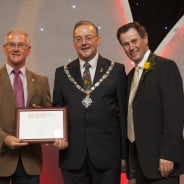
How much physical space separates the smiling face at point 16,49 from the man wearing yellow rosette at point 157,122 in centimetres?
90

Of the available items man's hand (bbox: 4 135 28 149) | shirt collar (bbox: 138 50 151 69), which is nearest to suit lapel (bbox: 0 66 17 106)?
man's hand (bbox: 4 135 28 149)

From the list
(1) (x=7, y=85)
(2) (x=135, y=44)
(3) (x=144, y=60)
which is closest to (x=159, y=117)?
(3) (x=144, y=60)

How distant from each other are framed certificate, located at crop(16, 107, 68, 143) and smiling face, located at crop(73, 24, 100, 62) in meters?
0.44

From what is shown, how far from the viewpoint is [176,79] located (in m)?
2.18

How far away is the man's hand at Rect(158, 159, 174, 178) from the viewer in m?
Result: 2.12

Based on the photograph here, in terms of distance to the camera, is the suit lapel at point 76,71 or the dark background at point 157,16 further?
the dark background at point 157,16

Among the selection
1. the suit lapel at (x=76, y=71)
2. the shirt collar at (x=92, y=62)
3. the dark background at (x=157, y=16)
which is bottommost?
the suit lapel at (x=76, y=71)

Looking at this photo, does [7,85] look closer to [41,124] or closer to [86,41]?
[41,124]

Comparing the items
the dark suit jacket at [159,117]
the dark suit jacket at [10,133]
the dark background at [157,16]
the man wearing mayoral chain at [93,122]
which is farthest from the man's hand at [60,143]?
the dark background at [157,16]

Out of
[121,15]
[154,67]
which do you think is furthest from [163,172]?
[121,15]

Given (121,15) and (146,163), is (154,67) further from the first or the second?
(121,15)

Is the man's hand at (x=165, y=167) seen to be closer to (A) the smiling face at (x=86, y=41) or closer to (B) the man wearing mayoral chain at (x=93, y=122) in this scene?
(B) the man wearing mayoral chain at (x=93, y=122)

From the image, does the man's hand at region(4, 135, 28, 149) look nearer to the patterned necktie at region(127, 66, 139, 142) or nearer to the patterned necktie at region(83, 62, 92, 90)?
the patterned necktie at region(83, 62, 92, 90)

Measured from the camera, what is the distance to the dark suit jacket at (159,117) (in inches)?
84.2
